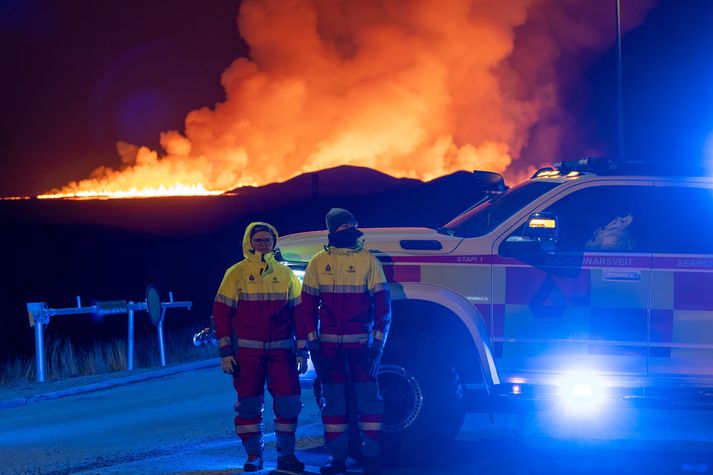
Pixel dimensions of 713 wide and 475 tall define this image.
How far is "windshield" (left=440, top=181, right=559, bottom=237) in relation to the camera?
825 centimetres

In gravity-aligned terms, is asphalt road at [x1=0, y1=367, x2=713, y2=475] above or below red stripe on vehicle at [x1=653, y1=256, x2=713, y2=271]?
below

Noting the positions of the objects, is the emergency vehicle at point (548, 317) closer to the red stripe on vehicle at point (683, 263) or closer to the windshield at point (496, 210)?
the red stripe on vehicle at point (683, 263)

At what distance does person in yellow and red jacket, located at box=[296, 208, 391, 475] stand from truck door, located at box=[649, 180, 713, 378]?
189 cm

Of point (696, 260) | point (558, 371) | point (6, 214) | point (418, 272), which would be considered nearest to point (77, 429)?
point (418, 272)

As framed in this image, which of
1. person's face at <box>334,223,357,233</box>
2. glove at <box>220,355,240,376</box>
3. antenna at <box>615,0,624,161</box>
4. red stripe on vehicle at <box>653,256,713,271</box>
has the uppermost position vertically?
antenna at <box>615,0,624,161</box>

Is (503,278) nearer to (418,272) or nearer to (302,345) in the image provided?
(418,272)

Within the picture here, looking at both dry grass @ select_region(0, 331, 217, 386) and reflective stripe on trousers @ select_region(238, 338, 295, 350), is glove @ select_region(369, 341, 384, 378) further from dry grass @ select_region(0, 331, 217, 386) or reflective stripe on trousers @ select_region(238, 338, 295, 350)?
dry grass @ select_region(0, 331, 217, 386)

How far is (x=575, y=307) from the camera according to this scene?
26.2 feet

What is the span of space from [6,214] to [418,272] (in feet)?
409

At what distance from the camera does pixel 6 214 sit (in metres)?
127

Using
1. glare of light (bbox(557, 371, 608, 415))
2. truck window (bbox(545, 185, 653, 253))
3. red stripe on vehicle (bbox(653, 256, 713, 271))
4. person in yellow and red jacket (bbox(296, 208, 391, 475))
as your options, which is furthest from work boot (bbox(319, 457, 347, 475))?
red stripe on vehicle (bbox(653, 256, 713, 271))

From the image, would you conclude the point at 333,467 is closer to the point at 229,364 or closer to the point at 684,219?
the point at 229,364

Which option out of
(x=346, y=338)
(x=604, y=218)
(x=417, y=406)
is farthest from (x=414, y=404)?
(x=604, y=218)

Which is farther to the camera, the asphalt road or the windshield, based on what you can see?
the windshield
